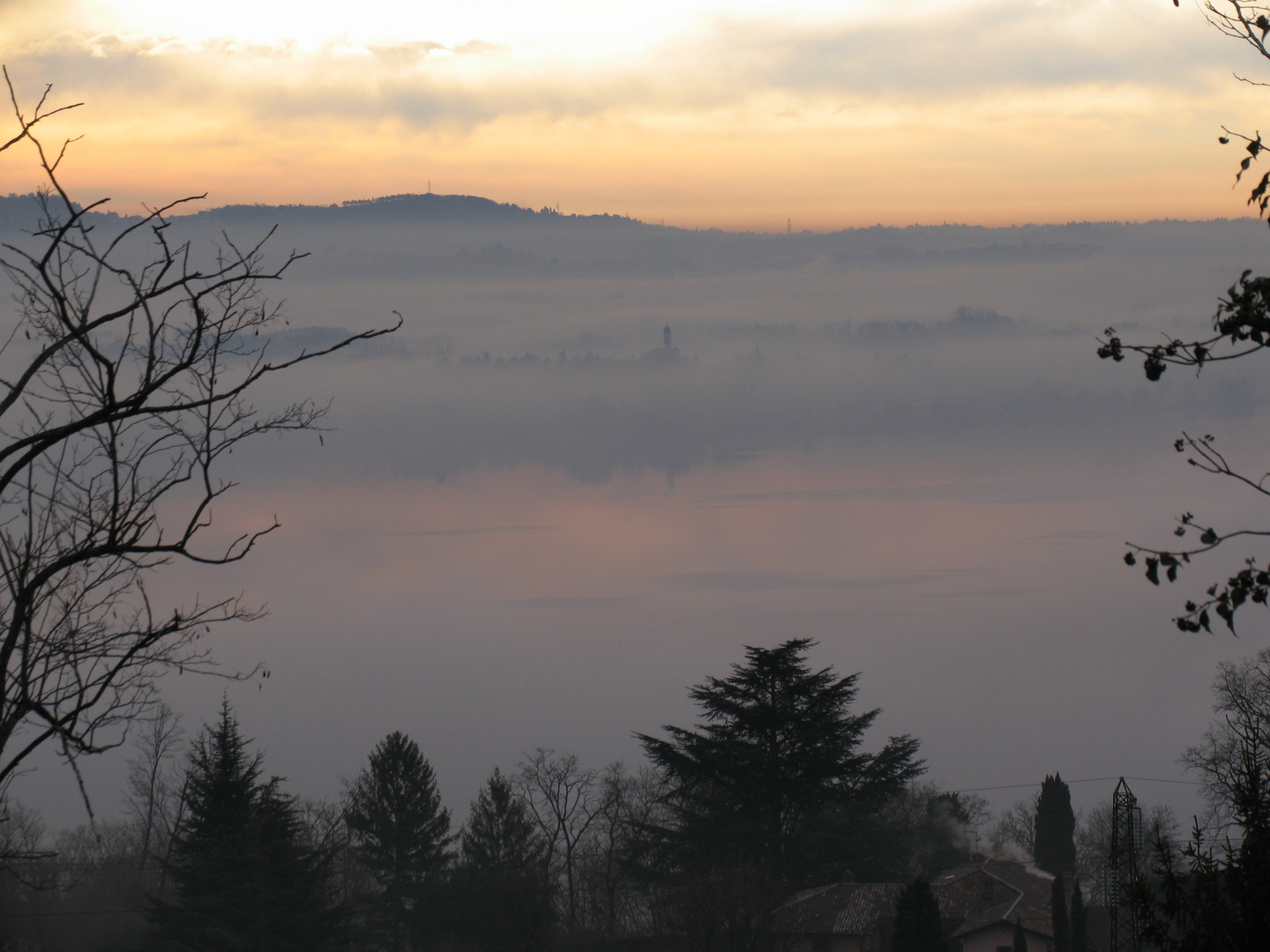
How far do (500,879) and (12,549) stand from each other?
123ft

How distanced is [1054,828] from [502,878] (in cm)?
3747

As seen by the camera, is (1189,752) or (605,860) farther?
(605,860)

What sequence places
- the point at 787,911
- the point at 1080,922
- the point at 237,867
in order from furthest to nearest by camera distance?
the point at 787,911, the point at 1080,922, the point at 237,867

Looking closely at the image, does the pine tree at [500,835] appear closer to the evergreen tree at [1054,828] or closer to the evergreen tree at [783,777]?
the evergreen tree at [783,777]

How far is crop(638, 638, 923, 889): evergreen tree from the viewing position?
43.3 m

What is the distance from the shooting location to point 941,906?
41.8 metres

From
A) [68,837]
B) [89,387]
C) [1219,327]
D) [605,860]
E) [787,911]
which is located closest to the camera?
[1219,327]

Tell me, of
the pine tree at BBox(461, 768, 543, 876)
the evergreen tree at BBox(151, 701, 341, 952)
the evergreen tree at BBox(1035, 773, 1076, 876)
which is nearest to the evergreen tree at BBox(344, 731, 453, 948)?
the pine tree at BBox(461, 768, 543, 876)

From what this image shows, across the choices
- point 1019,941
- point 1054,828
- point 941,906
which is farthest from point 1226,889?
point 1054,828

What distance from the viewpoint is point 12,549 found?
658cm

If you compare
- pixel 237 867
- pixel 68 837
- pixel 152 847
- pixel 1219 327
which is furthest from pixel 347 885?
pixel 1219 327

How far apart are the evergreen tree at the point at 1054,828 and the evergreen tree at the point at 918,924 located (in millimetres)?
36953

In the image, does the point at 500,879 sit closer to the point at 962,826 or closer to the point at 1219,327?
the point at 962,826

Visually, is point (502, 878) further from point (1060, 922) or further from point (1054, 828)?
point (1054, 828)
